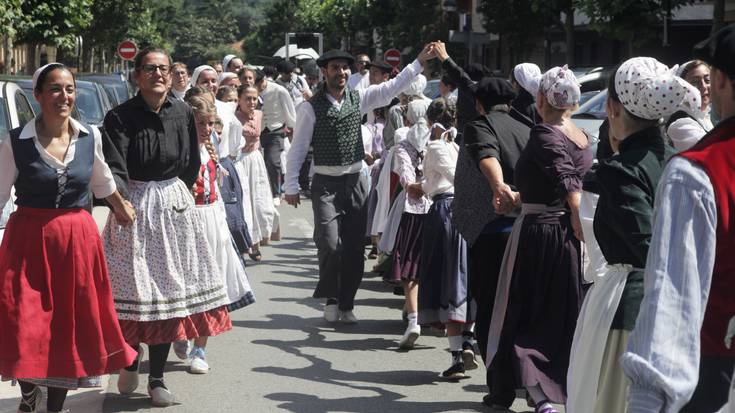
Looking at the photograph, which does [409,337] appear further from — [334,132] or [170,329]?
[170,329]

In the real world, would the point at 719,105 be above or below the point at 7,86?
above

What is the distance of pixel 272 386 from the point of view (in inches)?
280

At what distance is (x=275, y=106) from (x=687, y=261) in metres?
12.8

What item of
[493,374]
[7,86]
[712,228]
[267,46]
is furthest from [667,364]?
[267,46]

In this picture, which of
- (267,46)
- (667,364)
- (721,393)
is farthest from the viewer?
(267,46)

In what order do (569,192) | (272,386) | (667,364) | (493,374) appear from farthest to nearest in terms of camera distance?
1. (272,386)
2. (493,374)
3. (569,192)
4. (667,364)

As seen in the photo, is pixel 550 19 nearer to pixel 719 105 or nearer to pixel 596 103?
pixel 596 103

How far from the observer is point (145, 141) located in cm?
655

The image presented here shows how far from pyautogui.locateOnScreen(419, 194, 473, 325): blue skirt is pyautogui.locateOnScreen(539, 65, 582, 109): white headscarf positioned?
209 centimetres

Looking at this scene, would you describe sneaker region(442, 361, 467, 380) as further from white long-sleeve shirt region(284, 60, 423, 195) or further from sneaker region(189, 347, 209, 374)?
white long-sleeve shirt region(284, 60, 423, 195)

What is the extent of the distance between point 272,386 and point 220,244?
0.88 metres

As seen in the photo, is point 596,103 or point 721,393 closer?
point 721,393

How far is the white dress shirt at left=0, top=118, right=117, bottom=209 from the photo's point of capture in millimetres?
5758

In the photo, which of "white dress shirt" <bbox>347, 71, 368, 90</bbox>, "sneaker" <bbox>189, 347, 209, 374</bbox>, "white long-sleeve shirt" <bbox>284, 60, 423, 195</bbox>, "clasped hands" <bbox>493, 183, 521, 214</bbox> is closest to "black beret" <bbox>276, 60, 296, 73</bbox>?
"white dress shirt" <bbox>347, 71, 368, 90</bbox>
